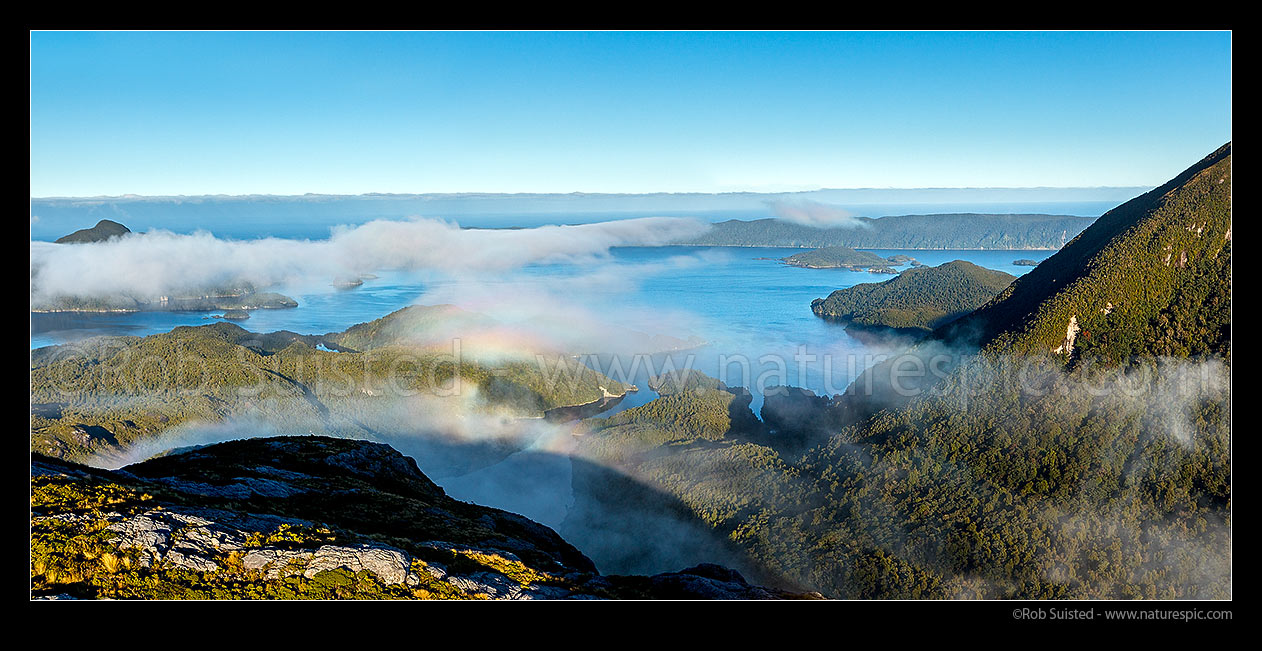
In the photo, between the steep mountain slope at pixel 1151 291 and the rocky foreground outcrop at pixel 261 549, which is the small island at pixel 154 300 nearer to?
the rocky foreground outcrop at pixel 261 549

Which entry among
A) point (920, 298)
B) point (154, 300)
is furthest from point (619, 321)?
point (154, 300)

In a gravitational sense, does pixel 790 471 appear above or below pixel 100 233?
below

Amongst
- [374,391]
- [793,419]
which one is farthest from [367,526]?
[374,391]

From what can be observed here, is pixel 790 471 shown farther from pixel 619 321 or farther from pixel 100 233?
pixel 100 233

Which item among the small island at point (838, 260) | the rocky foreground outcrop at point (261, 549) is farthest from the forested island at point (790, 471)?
the small island at point (838, 260)

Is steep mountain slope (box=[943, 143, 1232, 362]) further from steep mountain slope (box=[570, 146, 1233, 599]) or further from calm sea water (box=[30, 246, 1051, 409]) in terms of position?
calm sea water (box=[30, 246, 1051, 409])

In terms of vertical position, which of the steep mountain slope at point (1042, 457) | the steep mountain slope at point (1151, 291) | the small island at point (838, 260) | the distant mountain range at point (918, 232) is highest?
the distant mountain range at point (918, 232)

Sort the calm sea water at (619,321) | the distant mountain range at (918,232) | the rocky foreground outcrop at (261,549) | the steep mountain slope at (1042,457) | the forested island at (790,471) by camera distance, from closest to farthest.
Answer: the rocky foreground outcrop at (261,549), the forested island at (790,471), the steep mountain slope at (1042,457), the calm sea water at (619,321), the distant mountain range at (918,232)
